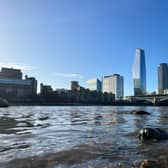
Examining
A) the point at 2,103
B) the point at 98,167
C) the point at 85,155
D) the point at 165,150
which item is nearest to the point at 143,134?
the point at 165,150

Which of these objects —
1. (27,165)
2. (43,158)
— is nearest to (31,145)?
(43,158)

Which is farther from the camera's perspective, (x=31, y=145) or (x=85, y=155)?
(x=31, y=145)

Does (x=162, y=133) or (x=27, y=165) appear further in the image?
(x=162, y=133)

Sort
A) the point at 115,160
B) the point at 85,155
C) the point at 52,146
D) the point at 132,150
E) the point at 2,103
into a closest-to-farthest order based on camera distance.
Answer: the point at 115,160 < the point at 85,155 < the point at 132,150 < the point at 52,146 < the point at 2,103

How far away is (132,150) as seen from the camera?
1119 cm

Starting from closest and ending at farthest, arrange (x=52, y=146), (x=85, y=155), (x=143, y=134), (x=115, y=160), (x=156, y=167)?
(x=156, y=167)
(x=115, y=160)
(x=85, y=155)
(x=52, y=146)
(x=143, y=134)

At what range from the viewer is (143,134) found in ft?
49.1

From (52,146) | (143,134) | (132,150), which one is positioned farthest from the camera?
(143,134)

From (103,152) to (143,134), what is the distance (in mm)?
5260

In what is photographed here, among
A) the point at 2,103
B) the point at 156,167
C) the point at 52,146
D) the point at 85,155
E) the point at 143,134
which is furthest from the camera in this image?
the point at 2,103

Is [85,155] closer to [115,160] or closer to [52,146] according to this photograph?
[115,160]

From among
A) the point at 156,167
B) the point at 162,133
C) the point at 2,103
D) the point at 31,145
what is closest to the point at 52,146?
the point at 31,145

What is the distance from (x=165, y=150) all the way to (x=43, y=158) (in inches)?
255

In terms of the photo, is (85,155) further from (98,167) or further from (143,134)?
(143,134)
